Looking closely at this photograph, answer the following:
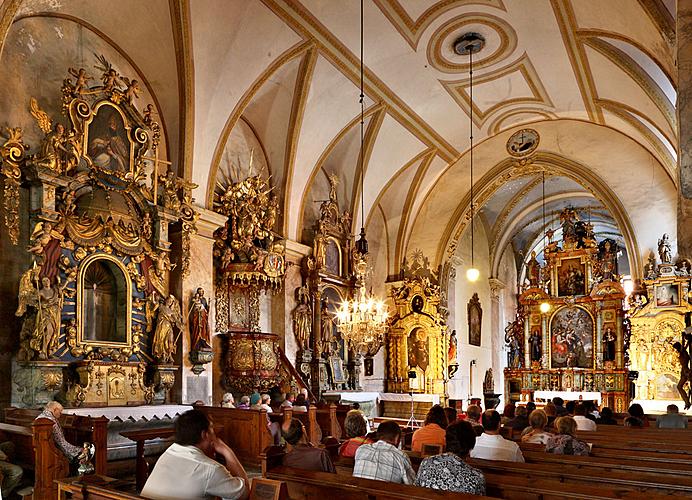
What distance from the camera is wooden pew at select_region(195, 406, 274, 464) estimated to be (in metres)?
8.63

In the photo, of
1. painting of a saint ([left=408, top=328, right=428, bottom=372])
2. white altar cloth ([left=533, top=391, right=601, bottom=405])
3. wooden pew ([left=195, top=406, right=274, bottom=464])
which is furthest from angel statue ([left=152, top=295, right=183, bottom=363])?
white altar cloth ([left=533, top=391, right=601, bottom=405])

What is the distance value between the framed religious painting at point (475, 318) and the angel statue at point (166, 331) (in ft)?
42.6

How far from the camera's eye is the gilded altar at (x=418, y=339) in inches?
675

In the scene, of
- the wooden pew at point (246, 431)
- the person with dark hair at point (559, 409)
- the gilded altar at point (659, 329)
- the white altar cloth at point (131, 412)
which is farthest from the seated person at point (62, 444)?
the gilded altar at point (659, 329)

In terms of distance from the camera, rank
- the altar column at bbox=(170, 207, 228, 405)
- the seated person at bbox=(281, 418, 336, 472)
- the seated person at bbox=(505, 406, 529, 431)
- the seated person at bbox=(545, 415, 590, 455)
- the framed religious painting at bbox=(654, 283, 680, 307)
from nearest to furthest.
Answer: the seated person at bbox=(281, 418, 336, 472), the seated person at bbox=(545, 415, 590, 455), the seated person at bbox=(505, 406, 529, 431), the altar column at bbox=(170, 207, 228, 405), the framed religious painting at bbox=(654, 283, 680, 307)

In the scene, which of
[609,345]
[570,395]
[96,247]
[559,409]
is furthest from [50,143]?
[609,345]

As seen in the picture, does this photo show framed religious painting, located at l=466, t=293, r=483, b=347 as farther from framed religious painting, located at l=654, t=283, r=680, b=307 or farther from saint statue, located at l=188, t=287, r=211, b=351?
saint statue, located at l=188, t=287, r=211, b=351

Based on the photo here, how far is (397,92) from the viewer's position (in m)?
13.4

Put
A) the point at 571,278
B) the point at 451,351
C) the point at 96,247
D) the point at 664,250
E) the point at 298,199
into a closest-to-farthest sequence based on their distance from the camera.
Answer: the point at 96,247 → the point at 298,199 → the point at 664,250 → the point at 451,351 → the point at 571,278

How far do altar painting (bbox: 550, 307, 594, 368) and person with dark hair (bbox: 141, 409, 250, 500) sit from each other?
66.3 ft

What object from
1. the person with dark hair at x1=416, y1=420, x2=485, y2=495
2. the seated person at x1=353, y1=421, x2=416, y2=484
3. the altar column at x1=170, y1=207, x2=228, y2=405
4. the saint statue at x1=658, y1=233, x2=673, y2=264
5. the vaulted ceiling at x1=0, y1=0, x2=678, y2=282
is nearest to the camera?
the person with dark hair at x1=416, y1=420, x2=485, y2=495

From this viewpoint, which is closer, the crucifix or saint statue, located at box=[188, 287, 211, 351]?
the crucifix

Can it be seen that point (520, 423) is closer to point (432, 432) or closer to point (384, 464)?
point (432, 432)

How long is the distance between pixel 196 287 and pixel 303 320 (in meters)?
3.27
